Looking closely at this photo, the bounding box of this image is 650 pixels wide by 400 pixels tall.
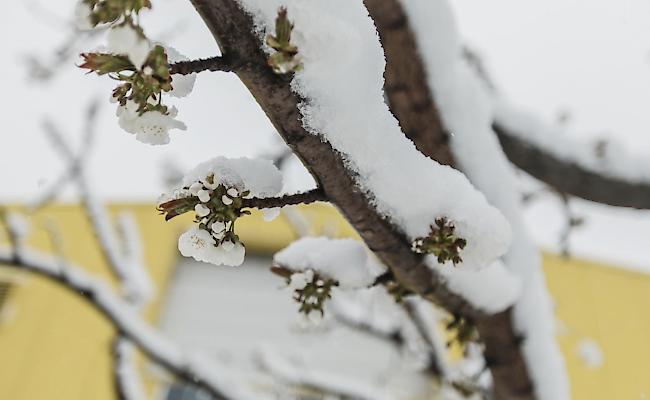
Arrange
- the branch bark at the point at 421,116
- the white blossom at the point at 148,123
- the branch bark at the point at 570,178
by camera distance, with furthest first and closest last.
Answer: the branch bark at the point at 570,178
the branch bark at the point at 421,116
the white blossom at the point at 148,123

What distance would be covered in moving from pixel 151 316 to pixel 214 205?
7251 millimetres

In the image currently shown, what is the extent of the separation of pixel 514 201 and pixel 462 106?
0.29 meters

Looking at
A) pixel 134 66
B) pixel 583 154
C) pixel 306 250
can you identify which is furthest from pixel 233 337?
pixel 134 66

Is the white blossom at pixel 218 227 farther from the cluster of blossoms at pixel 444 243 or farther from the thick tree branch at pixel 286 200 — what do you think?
the cluster of blossoms at pixel 444 243

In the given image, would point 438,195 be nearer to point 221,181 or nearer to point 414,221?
point 414,221

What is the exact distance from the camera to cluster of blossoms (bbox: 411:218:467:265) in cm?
76

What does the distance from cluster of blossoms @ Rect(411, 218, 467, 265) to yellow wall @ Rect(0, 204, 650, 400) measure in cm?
575

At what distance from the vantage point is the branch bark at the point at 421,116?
4.17 feet

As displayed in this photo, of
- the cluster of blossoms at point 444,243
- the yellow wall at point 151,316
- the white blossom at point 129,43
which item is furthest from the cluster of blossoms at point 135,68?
the yellow wall at point 151,316

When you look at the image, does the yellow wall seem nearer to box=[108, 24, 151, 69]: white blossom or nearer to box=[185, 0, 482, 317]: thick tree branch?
box=[185, 0, 482, 317]: thick tree branch

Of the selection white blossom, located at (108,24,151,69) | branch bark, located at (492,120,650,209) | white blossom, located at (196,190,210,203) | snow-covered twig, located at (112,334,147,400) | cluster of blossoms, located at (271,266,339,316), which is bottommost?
white blossom, located at (108,24,151,69)

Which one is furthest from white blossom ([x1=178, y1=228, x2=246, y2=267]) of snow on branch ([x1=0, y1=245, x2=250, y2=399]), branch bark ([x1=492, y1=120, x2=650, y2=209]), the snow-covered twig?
the snow-covered twig

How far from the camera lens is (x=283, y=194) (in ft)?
2.37

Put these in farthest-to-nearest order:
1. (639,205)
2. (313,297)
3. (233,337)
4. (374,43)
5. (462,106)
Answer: (233,337), (639,205), (462,106), (313,297), (374,43)
